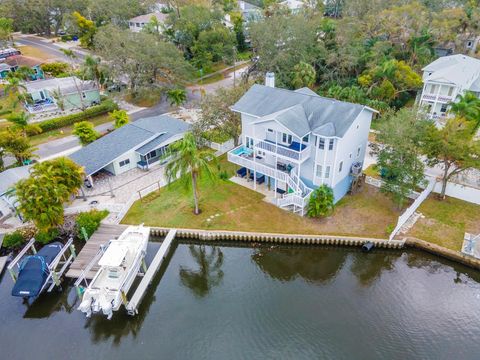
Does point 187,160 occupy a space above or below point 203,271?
above

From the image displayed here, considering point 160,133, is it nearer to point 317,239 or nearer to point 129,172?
point 129,172

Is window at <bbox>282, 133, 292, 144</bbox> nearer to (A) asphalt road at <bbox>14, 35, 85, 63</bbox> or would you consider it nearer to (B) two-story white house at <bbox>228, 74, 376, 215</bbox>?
(B) two-story white house at <bbox>228, 74, 376, 215</bbox>

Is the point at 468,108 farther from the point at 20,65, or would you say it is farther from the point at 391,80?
the point at 20,65

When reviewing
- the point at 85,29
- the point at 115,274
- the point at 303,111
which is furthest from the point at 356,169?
the point at 85,29

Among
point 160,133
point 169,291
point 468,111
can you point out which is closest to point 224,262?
point 169,291

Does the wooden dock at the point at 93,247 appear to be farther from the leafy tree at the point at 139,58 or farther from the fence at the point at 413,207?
the leafy tree at the point at 139,58

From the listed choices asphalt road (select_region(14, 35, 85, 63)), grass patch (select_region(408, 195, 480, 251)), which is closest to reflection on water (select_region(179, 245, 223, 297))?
grass patch (select_region(408, 195, 480, 251))
